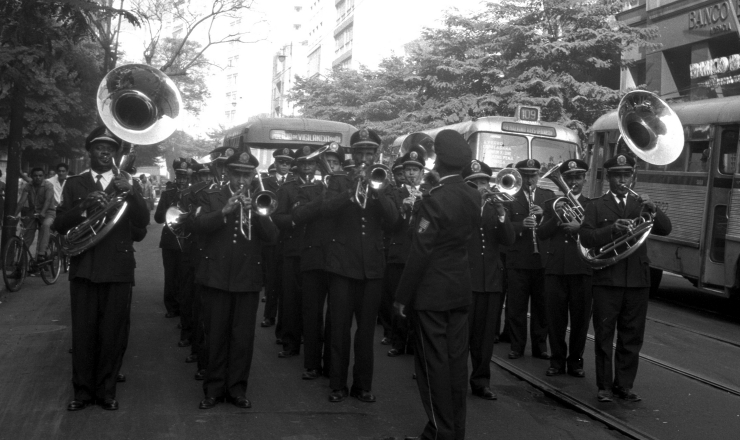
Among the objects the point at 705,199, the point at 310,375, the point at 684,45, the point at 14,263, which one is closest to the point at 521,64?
the point at 684,45

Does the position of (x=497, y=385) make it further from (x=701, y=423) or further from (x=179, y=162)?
(x=179, y=162)

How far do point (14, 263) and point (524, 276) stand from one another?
8.22m

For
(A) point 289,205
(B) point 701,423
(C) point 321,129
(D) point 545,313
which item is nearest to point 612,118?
(C) point 321,129

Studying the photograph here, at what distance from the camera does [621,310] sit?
7.33 m

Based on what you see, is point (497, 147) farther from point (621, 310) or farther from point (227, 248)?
point (227, 248)

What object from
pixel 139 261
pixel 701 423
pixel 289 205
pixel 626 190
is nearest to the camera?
pixel 701 423

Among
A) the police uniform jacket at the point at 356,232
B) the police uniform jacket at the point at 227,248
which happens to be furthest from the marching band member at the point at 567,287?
the police uniform jacket at the point at 227,248

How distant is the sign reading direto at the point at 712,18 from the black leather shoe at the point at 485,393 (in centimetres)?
2080

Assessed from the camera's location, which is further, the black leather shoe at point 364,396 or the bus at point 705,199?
the bus at point 705,199

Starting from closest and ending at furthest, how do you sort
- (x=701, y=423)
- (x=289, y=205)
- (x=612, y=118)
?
1. (x=701, y=423)
2. (x=289, y=205)
3. (x=612, y=118)

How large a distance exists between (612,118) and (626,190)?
9714mm

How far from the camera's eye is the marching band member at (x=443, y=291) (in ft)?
18.8

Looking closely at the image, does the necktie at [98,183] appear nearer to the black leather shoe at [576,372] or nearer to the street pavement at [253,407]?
the street pavement at [253,407]

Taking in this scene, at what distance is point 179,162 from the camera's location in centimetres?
1092
